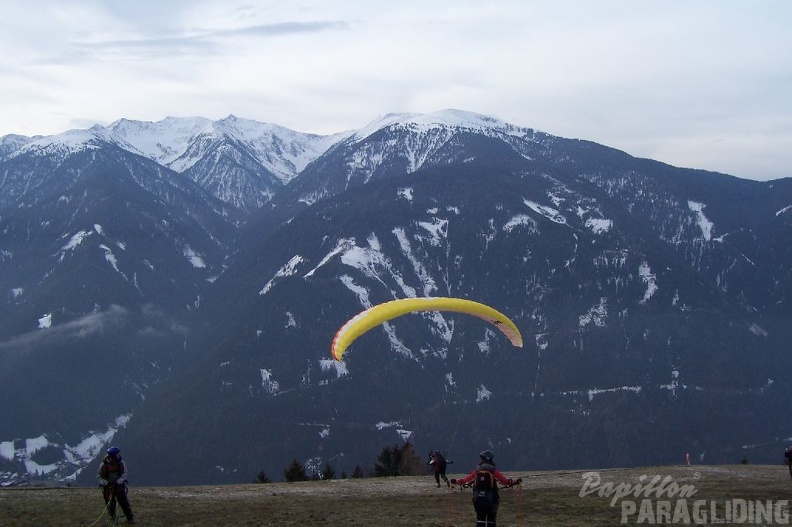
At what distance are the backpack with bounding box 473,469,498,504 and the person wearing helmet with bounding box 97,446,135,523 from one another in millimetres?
14401

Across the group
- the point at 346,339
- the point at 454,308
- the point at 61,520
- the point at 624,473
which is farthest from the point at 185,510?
the point at 624,473

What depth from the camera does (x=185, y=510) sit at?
122 ft

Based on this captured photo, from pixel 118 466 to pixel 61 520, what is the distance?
4426 millimetres

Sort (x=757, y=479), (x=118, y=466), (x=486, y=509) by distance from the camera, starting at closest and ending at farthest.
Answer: (x=486, y=509)
(x=118, y=466)
(x=757, y=479)

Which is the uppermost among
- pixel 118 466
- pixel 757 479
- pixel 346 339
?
pixel 346 339

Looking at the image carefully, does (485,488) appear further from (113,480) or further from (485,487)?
(113,480)

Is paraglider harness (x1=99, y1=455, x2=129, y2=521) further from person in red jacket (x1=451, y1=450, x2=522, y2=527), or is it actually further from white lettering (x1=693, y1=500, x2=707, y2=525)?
white lettering (x1=693, y1=500, x2=707, y2=525)

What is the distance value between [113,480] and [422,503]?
1517 cm

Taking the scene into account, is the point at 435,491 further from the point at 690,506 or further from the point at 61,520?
the point at 61,520

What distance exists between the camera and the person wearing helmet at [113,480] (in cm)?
3081

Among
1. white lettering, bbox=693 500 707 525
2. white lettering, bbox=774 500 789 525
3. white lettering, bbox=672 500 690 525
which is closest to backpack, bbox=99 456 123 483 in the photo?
white lettering, bbox=672 500 690 525

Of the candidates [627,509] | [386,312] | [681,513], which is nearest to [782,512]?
[681,513]

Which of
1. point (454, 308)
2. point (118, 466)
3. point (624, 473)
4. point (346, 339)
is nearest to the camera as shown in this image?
point (118, 466)

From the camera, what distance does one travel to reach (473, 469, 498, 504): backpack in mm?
26188
